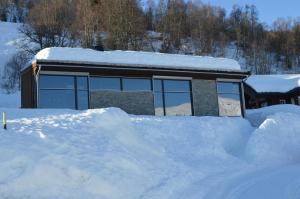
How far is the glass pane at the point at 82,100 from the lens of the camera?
2331 cm

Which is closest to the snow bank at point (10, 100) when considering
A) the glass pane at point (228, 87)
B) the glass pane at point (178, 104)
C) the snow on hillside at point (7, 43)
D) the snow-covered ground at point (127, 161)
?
the snow on hillside at point (7, 43)

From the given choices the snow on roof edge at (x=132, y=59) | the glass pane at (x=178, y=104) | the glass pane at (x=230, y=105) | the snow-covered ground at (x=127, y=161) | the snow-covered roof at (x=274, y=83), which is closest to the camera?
the snow-covered ground at (x=127, y=161)

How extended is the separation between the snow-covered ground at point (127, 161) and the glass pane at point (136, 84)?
3.69m

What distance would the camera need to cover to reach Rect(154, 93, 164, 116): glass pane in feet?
82.5

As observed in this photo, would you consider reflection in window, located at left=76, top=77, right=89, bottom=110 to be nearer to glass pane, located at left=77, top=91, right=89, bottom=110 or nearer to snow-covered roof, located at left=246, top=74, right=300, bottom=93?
glass pane, located at left=77, top=91, right=89, bottom=110

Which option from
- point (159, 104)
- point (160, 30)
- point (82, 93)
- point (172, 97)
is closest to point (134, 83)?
point (159, 104)

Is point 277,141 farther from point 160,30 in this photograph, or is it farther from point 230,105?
point 160,30

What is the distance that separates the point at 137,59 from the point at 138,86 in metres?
1.37

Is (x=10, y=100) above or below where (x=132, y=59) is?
below

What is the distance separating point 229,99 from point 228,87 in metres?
0.72

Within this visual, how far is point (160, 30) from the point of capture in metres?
63.2

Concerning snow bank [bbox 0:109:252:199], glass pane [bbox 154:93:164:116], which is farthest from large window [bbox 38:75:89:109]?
snow bank [bbox 0:109:252:199]

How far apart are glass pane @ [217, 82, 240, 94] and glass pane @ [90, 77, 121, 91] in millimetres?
5963

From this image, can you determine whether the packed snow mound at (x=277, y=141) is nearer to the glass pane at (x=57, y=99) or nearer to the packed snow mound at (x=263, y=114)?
the packed snow mound at (x=263, y=114)
